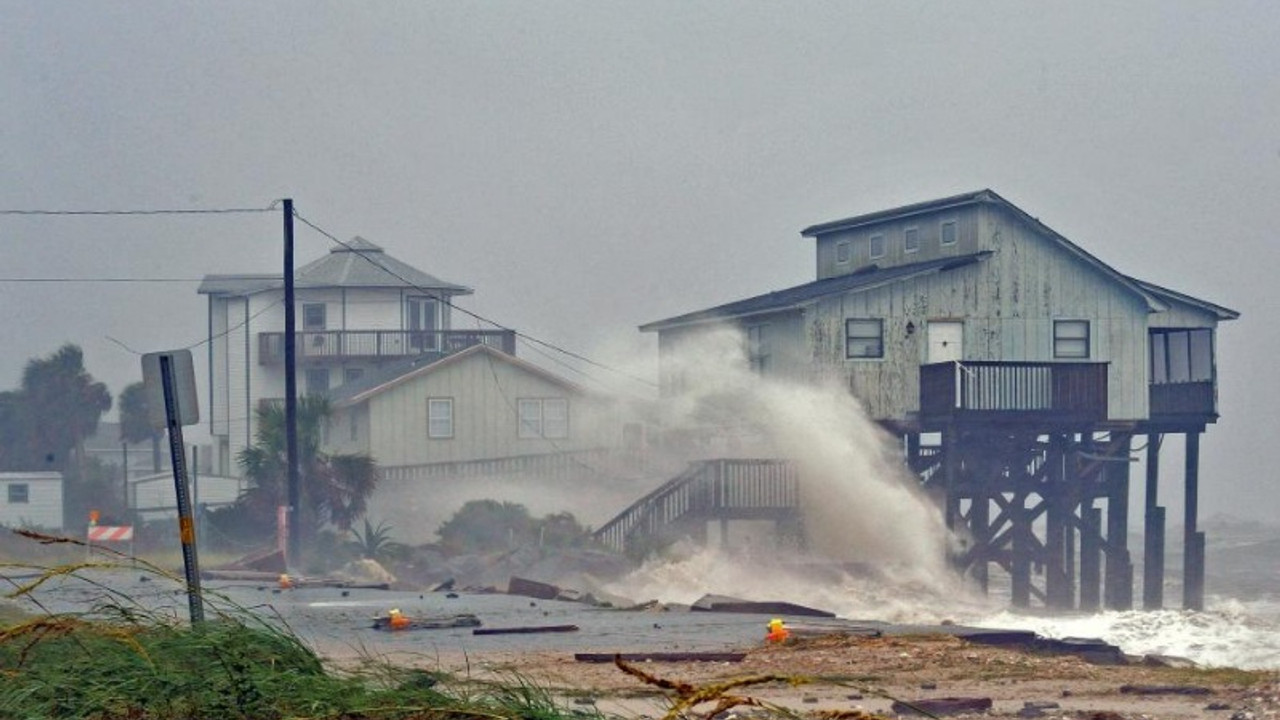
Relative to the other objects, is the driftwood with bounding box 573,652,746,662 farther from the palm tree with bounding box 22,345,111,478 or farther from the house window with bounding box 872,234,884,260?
the palm tree with bounding box 22,345,111,478

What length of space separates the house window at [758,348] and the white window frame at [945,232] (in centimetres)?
451

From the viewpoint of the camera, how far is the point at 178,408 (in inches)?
560

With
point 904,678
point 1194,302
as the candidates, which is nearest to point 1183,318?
point 1194,302

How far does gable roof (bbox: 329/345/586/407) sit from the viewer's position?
58875 mm

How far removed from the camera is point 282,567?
39.0m

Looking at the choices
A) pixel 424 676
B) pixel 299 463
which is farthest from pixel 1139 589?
pixel 424 676

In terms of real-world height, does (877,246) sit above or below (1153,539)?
above

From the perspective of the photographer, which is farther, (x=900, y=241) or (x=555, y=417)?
(x=555, y=417)

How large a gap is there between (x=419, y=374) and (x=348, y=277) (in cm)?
1144

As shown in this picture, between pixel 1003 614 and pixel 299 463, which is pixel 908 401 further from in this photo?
pixel 299 463

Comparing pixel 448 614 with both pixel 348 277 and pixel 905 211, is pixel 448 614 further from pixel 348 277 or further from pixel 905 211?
pixel 348 277

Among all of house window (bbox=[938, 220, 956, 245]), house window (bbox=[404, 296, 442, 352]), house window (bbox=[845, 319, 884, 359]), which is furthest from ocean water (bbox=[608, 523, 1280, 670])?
house window (bbox=[404, 296, 442, 352])

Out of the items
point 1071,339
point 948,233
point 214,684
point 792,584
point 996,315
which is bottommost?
point 792,584

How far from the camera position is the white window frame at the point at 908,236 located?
1815 inches
